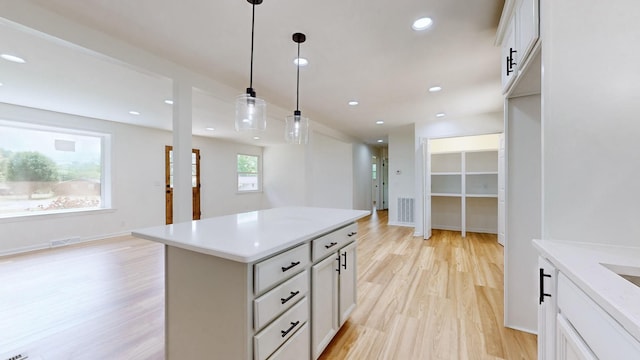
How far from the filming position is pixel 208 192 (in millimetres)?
7105

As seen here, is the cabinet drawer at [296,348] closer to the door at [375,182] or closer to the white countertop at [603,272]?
the white countertop at [603,272]

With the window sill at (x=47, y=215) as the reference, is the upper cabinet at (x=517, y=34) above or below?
above

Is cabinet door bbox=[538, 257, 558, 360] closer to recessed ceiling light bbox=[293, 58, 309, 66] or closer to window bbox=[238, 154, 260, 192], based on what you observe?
recessed ceiling light bbox=[293, 58, 309, 66]

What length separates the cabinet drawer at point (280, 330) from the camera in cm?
115

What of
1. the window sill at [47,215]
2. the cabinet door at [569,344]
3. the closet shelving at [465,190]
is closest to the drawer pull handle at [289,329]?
the cabinet door at [569,344]

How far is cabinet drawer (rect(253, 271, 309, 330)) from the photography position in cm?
114

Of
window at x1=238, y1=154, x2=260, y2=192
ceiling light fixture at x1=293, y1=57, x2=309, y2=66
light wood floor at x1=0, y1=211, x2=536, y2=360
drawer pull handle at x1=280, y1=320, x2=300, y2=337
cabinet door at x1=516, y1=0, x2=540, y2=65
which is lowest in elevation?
light wood floor at x1=0, y1=211, x2=536, y2=360

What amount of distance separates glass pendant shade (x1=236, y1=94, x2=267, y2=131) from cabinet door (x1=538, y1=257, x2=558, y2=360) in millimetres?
1996

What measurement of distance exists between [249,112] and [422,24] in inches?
60.4

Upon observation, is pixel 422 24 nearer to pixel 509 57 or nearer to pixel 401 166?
pixel 509 57

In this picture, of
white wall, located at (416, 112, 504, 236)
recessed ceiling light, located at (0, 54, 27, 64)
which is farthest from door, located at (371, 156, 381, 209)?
recessed ceiling light, located at (0, 54, 27, 64)

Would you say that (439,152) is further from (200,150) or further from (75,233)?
(75,233)

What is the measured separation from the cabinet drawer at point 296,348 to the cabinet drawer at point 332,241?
409 millimetres

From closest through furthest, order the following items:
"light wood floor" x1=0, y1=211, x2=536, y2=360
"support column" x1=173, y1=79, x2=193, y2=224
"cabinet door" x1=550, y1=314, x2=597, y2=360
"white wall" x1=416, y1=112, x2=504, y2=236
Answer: "cabinet door" x1=550, y1=314, x2=597, y2=360 < "light wood floor" x1=0, y1=211, x2=536, y2=360 < "support column" x1=173, y1=79, x2=193, y2=224 < "white wall" x1=416, y1=112, x2=504, y2=236
